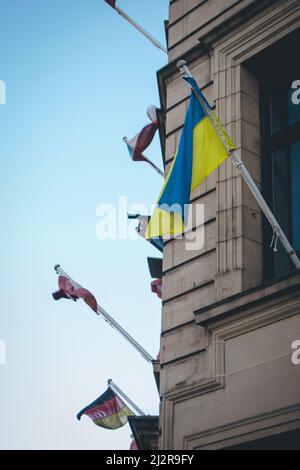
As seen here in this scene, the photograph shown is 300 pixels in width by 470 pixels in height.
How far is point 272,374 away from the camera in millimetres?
11953

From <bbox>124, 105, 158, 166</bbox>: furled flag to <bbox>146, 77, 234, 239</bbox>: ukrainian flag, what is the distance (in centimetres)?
724

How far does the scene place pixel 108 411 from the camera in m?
23.8

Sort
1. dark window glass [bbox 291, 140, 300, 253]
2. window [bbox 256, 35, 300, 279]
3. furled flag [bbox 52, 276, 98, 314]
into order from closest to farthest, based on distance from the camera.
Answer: dark window glass [bbox 291, 140, 300, 253], window [bbox 256, 35, 300, 279], furled flag [bbox 52, 276, 98, 314]

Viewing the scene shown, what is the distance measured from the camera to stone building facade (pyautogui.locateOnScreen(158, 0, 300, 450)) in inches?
475

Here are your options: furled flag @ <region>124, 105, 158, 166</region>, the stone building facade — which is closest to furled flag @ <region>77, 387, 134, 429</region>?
furled flag @ <region>124, 105, 158, 166</region>

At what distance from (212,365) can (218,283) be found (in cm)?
122

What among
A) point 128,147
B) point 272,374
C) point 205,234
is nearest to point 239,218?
point 205,234

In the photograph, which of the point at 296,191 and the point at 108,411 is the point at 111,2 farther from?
the point at 108,411

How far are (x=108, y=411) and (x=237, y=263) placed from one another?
11511 millimetres

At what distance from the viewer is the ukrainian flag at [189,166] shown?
13.1 m

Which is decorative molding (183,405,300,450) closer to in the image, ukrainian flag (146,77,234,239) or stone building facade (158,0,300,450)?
stone building facade (158,0,300,450)

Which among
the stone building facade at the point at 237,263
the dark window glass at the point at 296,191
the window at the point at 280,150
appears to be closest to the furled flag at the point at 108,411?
the stone building facade at the point at 237,263

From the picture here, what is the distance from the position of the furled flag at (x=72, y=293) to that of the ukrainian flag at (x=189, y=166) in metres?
9.68
